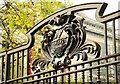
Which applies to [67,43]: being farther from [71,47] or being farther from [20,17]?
[20,17]

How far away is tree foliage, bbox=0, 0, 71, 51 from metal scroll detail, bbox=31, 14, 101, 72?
8.11 feet

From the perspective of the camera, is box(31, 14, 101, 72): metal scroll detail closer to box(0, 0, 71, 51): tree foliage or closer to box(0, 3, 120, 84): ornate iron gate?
box(0, 3, 120, 84): ornate iron gate

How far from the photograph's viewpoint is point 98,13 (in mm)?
1844

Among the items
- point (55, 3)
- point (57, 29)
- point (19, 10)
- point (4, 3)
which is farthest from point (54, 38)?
point (4, 3)

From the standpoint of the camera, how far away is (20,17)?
4727 mm

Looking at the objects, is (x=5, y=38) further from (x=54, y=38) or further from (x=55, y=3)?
(x=54, y=38)

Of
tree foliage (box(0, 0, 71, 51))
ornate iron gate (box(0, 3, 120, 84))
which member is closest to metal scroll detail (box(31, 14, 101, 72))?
ornate iron gate (box(0, 3, 120, 84))

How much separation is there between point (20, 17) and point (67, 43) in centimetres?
284

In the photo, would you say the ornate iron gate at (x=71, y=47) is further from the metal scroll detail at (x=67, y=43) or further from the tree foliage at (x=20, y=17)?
the tree foliage at (x=20, y=17)

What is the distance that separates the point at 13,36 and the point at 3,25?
0.30m

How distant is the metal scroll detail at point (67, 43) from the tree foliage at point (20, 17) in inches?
97.3

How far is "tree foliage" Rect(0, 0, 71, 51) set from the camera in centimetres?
462

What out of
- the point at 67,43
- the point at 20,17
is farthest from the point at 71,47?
the point at 20,17

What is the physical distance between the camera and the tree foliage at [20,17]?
15.1ft
